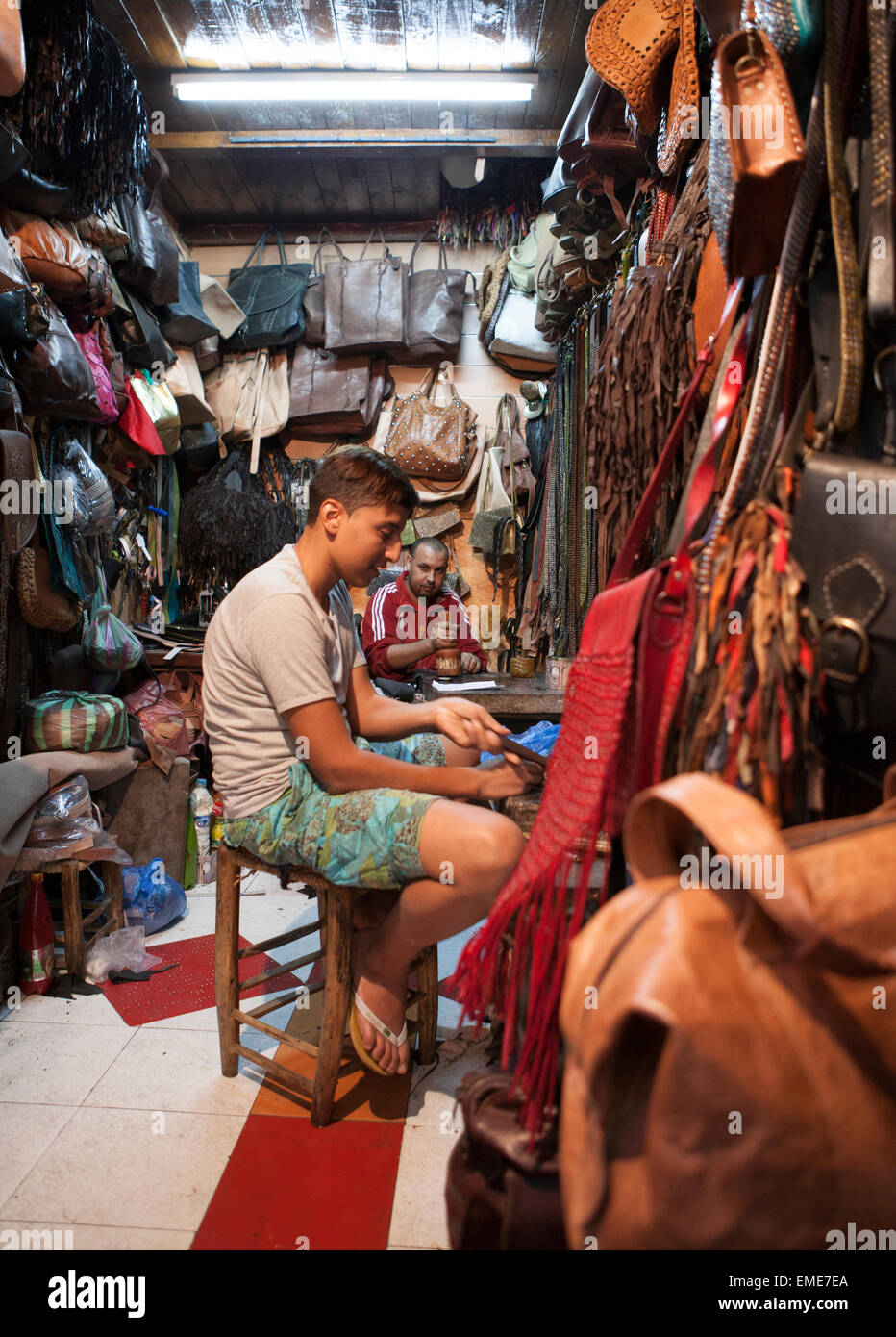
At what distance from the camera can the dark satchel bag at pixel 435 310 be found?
16.2 ft

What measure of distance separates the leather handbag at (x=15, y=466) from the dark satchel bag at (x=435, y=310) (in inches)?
115

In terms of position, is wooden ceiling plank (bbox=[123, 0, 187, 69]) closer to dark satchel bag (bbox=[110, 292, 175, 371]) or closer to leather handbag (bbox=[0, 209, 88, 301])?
dark satchel bag (bbox=[110, 292, 175, 371])

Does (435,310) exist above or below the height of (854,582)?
above

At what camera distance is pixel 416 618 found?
438 cm

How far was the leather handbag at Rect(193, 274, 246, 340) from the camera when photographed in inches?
186

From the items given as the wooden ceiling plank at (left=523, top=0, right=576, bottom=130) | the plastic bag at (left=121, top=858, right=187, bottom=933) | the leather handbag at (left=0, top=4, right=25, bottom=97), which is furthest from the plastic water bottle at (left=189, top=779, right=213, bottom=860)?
the wooden ceiling plank at (left=523, top=0, right=576, bottom=130)

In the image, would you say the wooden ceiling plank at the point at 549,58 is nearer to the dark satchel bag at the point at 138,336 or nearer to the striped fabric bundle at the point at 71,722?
the dark satchel bag at the point at 138,336

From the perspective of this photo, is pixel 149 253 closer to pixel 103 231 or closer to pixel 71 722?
pixel 103 231

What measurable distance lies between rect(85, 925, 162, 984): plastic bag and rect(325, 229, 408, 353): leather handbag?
12.2 ft

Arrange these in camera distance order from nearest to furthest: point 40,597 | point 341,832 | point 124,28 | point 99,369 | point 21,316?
point 341,832 < point 21,316 < point 40,597 < point 99,369 < point 124,28

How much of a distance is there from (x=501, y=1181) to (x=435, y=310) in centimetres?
496

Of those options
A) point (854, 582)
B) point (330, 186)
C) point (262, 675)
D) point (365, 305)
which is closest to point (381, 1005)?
point (262, 675)
